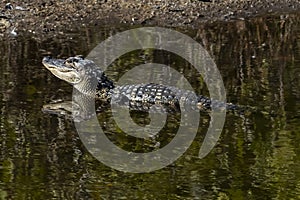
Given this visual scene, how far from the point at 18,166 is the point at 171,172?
112 centimetres

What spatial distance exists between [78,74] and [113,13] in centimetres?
406

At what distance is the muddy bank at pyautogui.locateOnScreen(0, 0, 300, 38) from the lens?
12.5 meters

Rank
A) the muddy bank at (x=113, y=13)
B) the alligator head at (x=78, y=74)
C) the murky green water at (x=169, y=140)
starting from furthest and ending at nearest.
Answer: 1. the muddy bank at (x=113, y=13)
2. the alligator head at (x=78, y=74)
3. the murky green water at (x=169, y=140)

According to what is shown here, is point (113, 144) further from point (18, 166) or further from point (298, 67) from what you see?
point (298, 67)

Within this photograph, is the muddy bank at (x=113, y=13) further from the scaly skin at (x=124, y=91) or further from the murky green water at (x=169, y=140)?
the scaly skin at (x=124, y=91)

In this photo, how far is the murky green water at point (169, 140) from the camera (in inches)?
232

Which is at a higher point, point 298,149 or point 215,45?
point 215,45

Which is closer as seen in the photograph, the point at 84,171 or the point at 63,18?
the point at 84,171

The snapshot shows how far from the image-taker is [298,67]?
994cm

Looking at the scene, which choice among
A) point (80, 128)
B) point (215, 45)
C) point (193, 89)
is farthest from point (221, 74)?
point (80, 128)

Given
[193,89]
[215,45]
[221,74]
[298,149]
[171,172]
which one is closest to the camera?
[171,172]

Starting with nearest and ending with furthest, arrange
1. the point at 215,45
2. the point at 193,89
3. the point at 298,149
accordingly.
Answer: the point at 298,149
the point at 193,89
the point at 215,45

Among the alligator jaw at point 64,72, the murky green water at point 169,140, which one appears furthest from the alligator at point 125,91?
the murky green water at point 169,140

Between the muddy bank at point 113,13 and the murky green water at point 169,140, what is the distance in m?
1.34
